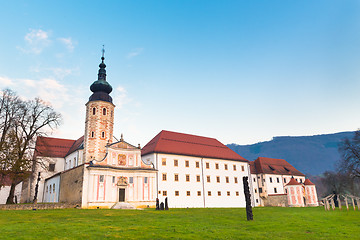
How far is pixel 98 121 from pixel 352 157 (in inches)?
1551

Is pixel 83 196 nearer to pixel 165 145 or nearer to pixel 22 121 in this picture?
pixel 22 121

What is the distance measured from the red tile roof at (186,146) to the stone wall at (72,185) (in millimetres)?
12812

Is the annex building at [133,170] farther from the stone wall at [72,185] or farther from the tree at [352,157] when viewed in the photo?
the tree at [352,157]

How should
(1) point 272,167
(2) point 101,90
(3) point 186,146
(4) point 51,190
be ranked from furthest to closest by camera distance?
1. (1) point 272,167
2. (3) point 186,146
3. (4) point 51,190
4. (2) point 101,90

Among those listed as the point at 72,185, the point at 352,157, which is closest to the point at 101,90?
the point at 72,185

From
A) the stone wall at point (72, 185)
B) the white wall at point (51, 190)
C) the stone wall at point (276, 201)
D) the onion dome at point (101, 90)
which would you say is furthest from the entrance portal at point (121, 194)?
the stone wall at point (276, 201)

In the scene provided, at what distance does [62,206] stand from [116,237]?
80.5ft

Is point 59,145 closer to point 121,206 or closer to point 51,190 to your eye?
point 51,190

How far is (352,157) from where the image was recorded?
4069 centimetres

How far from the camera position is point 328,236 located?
1435 cm

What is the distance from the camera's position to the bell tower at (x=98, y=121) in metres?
43.4

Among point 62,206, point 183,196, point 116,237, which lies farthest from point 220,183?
point 116,237

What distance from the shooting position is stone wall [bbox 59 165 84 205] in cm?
3840

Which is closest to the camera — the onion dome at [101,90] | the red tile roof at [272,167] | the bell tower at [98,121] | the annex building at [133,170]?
the annex building at [133,170]
